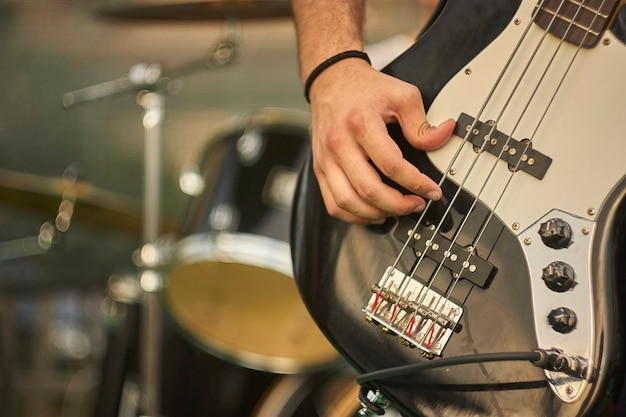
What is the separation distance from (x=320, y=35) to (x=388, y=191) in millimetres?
301

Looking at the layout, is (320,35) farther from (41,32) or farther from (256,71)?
(41,32)

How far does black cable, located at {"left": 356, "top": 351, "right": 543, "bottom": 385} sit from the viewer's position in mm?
911

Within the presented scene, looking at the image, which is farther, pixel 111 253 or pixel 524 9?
pixel 111 253

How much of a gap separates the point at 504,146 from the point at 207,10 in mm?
1591

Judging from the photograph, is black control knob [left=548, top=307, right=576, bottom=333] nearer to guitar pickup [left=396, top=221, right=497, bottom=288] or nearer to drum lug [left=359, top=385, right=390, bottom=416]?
guitar pickup [left=396, top=221, right=497, bottom=288]

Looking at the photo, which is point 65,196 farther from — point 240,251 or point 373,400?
point 373,400

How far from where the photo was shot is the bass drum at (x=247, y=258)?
2273 mm

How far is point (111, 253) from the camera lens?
14.1ft

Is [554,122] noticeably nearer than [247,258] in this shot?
Yes

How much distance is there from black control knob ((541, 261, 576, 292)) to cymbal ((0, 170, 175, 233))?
6.41ft

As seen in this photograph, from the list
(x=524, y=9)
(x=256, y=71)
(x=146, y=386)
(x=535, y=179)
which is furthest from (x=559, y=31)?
(x=256, y=71)

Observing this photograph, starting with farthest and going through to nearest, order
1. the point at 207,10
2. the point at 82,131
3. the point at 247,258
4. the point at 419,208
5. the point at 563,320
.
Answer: the point at 82,131
the point at 207,10
the point at 247,258
the point at 419,208
the point at 563,320

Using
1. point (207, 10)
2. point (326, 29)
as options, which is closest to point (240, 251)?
point (207, 10)

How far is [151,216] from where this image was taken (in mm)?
2600
